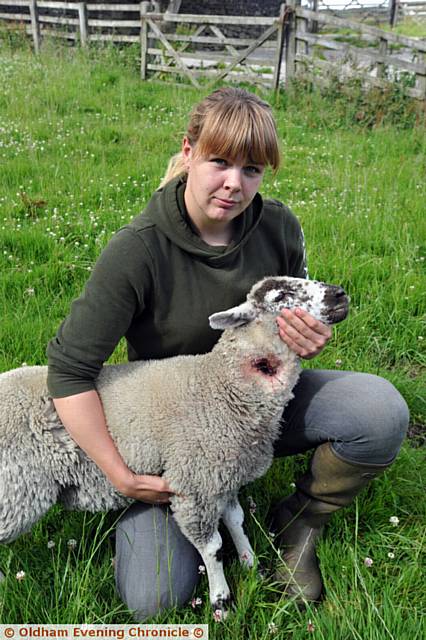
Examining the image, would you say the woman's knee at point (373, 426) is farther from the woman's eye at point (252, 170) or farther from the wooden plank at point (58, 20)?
the wooden plank at point (58, 20)

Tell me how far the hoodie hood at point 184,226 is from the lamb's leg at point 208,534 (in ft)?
2.99

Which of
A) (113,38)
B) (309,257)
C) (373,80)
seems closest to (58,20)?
(113,38)

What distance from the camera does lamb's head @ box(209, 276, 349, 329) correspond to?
6.70 feet

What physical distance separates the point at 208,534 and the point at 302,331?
32.4 inches

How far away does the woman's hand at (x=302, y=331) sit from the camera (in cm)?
204

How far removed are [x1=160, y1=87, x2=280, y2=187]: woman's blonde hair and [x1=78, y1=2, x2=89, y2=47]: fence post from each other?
35.5ft

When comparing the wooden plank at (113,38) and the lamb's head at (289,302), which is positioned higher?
the wooden plank at (113,38)

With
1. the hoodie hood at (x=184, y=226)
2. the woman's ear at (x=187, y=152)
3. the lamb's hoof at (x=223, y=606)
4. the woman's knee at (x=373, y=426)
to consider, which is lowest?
the lamb's hoof at (x=223, y=606)

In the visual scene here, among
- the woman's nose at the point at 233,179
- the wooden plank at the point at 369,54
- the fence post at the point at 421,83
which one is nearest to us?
the woman's nose at the point at 233,179

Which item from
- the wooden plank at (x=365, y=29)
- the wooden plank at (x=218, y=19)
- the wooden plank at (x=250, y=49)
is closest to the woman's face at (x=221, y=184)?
the wooden plank at (x=365, y=29)

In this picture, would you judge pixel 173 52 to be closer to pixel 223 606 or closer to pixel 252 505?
pixel 252 505

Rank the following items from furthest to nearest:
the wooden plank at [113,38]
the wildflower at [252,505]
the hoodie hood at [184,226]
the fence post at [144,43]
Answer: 1. the wooden plank at [113,38]
2. the fence post at [144,43]
3. the wildflower at [252,505]
4. the hoodie hood at [184,226]

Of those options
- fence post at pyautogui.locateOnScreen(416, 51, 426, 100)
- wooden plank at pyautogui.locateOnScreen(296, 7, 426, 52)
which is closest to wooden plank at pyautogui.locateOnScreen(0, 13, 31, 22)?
wooden plank at pyautogui.locateOnScreen(296, 7, 426, 52)

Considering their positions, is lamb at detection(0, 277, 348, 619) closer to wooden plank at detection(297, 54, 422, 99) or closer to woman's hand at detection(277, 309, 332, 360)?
woman's hand at detection(277, 309, 332, 360)
